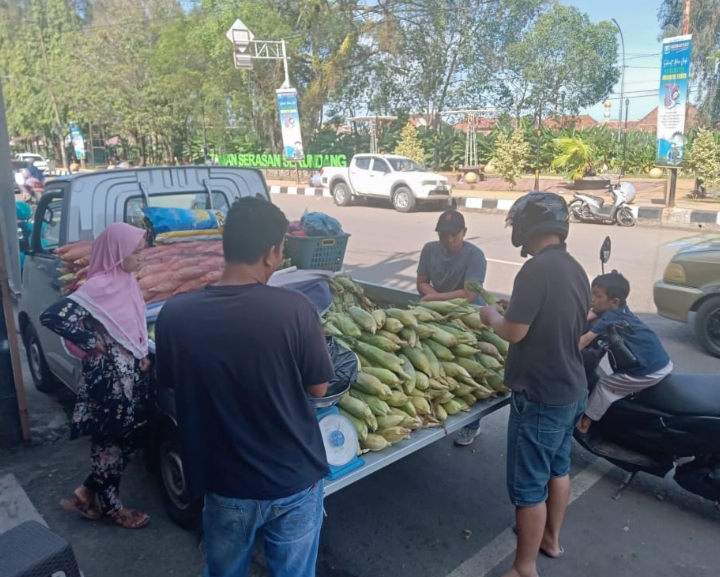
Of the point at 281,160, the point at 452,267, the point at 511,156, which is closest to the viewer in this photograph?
the point at 452,267

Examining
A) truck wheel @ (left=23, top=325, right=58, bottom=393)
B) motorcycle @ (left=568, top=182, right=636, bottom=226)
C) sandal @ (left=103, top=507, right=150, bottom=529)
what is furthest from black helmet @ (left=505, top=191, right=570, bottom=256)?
motorcycle @ (left=568, top=182, right=636, bottom=226)

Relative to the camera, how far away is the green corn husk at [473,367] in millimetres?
3504

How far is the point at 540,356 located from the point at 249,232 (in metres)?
1.51

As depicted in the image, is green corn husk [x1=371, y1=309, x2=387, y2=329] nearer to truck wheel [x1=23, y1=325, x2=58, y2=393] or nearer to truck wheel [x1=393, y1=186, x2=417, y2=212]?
truck wheel [x1=23, y1=325, x2=58, y2=393]

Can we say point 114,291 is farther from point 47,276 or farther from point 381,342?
point 47,276

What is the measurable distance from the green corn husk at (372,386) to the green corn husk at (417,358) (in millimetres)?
298

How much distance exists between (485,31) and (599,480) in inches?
1228

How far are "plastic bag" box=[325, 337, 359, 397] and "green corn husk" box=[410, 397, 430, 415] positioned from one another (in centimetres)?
55

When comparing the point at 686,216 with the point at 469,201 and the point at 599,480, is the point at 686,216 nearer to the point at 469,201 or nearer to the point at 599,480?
the point at 469,201

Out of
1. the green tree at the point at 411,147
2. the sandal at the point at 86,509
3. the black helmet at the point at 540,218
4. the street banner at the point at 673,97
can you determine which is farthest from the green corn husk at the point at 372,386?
the green tree at the point at 411,147

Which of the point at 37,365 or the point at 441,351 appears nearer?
the point at 441,351

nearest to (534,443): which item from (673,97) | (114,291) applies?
(114,291)

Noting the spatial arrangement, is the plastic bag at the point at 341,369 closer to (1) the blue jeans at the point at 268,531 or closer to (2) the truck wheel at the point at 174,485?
(1) the blue jeans at the point at 268,531

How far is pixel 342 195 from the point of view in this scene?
67.8ft
